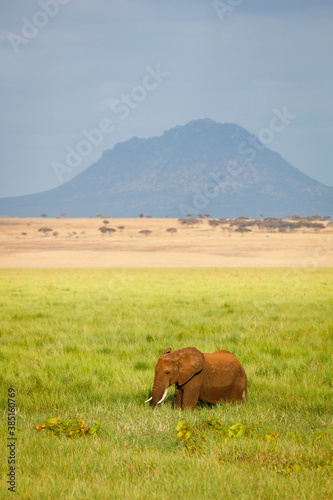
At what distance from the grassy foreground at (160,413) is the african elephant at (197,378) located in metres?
0.21

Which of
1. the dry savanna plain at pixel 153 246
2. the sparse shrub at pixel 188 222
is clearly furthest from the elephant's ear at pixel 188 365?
the sparse shrub at pixel 188 222

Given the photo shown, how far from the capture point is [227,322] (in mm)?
12688

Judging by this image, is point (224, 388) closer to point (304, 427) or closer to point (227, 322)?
point (304, 427)

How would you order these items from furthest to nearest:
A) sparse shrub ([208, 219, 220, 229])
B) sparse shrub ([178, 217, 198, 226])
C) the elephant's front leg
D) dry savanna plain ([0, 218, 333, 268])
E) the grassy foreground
A: sparse shrub ([178, 217, 198, 226]) < sparse shrub ([208, 219, 220, 229]) < dry savanna plain ([0, 218, 333, 268]) < the elephant's front leg < the grassy foreground

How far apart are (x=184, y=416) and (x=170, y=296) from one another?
1560cm

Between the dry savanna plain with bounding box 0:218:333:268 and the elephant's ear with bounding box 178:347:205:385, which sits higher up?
the elephant's ear with bounding box 178:347:205:385

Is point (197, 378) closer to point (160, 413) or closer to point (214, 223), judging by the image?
point (160, 413)

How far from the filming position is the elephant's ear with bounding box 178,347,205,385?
6000 millimetres

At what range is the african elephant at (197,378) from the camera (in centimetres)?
598

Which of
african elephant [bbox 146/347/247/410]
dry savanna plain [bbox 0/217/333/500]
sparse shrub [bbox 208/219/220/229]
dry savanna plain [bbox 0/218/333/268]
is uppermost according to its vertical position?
sparse shrub [bbox 208/219/220/229]

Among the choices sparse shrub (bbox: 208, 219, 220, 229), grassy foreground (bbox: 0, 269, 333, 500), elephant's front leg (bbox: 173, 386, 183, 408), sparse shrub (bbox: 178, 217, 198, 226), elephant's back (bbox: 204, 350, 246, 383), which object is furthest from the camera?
sparse shrub (bbox: 178, 217, 198, 226)

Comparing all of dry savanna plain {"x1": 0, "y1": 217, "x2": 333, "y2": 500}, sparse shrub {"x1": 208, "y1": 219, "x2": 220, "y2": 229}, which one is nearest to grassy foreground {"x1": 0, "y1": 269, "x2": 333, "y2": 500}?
dry savanna plain {"x1": 0, "y1": 217, "x2": 333, "y2": 500}

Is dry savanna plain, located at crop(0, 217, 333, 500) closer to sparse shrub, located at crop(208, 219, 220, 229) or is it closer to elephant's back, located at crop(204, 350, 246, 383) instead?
elephant's back, located at crop(204, 350, 246, 383)

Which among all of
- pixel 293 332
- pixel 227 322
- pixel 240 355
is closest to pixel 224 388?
pixel 240 355
